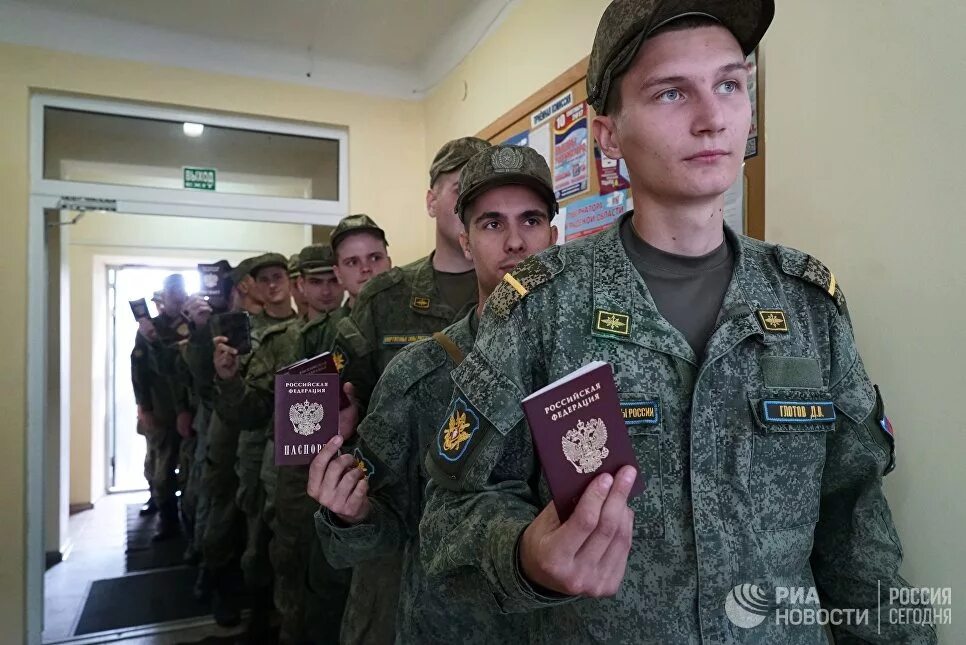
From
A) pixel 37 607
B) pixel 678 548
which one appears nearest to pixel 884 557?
pixel 678 548

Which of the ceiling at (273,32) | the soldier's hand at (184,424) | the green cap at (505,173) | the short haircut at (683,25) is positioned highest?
the ceiling at (273,32)

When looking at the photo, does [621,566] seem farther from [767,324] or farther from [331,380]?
[331,380]

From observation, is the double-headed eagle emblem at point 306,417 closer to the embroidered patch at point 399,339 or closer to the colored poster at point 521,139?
the embroidered patch at point 399,339

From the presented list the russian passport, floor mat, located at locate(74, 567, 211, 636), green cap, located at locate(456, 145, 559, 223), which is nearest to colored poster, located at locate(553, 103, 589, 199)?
green cap, located at locate(456, 145, 559, 223)

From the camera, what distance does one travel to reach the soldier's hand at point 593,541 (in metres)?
0.54

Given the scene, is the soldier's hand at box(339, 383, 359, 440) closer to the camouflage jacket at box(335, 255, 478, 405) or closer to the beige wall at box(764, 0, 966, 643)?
the camouflage jacket at box(335, 255, 478, 405)

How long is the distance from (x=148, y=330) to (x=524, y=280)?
2.97 meters

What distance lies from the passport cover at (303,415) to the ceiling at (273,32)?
205 centimetres

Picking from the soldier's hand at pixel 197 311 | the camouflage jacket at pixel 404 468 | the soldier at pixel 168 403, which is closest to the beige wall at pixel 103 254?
the soldier at pixel 168 403

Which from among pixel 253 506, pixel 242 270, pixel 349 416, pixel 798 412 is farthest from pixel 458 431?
pixel 242 270

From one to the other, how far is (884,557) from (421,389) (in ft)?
2.63

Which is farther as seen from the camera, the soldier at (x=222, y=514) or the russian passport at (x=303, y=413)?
the soldier at (x=222, y=514)

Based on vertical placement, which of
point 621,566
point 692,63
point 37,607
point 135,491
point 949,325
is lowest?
point 37,607

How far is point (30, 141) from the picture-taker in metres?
2.90
